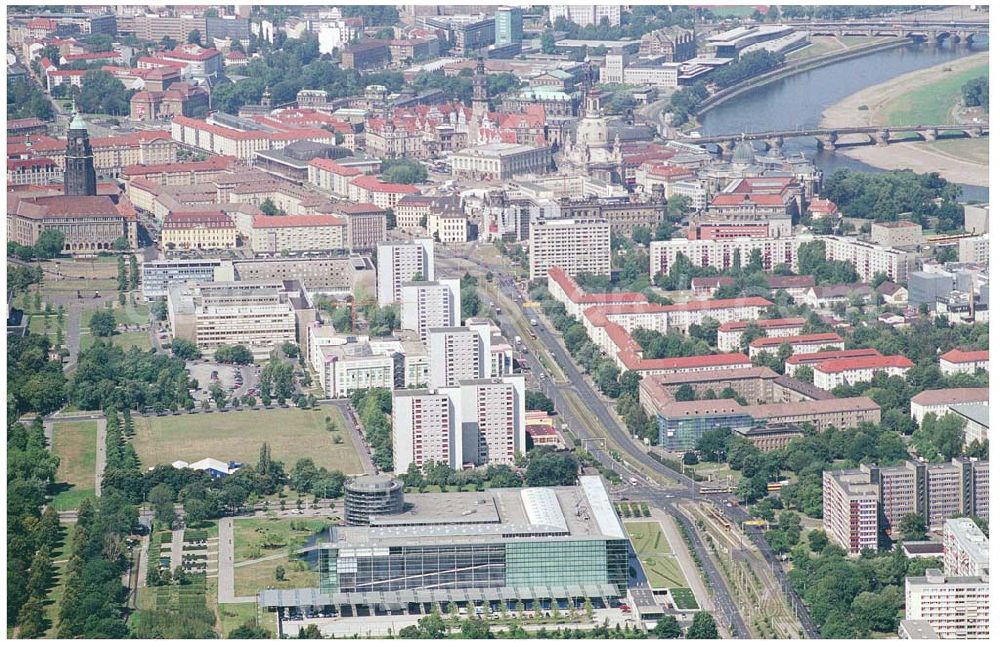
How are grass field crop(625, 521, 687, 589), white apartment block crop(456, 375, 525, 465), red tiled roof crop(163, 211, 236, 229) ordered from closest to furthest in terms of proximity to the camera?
grass field crop(625, 521, 687, 589), white apartment block crop(456, 375, 525, 465), red tiled roof crop(163, 211, 236, 229)

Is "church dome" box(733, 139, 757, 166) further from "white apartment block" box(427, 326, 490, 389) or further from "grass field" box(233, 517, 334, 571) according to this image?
"grass field" box(233, 517, 334, 571)

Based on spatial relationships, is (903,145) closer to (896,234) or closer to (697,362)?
(896,234)

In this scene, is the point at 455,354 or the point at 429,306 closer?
the point at 455,354

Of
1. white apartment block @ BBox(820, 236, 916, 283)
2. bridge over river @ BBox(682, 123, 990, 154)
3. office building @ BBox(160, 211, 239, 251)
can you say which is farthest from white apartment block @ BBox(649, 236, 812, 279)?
bridge over river @ BBox(682, 123, 990, 154)

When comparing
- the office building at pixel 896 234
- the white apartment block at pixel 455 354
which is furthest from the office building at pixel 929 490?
the office building at pixel 896 234

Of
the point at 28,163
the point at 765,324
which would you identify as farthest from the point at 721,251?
the point at 28,163

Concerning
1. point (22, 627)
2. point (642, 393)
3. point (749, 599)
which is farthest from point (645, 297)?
point (22, 627)
